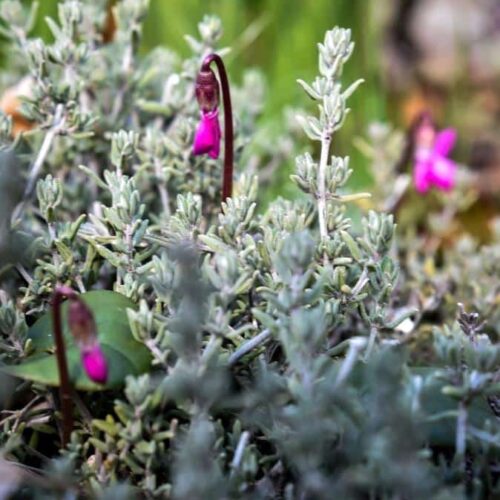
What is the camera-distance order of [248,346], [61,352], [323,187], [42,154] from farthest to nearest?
[42,154] < [323,187] < [248,346] < [61,352]

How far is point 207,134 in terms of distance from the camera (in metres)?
1.56

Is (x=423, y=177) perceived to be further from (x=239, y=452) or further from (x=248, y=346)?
(x=239, y=452)

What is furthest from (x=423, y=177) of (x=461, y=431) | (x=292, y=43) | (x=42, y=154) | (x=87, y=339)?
(x=87, y=339)

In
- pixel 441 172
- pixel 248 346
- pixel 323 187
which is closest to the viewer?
pixel 248 346

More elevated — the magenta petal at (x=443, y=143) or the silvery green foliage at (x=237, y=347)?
the magenta petal at (x=443, y=143)

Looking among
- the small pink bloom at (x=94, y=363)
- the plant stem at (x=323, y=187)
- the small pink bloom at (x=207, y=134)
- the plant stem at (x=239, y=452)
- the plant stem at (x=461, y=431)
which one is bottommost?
the plant stem at (x=239, y=452)

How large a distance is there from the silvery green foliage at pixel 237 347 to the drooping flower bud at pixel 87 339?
50mm

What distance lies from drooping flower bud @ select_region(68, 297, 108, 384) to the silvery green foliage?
0.16ft

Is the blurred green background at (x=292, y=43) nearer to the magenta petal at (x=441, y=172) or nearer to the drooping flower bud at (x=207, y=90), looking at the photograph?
the magenta petal at (x=441, y=172)

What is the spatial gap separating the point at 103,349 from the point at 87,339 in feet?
0.26

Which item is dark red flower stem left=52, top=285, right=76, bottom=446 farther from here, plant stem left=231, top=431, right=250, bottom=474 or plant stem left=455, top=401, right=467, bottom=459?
plant stem left=455, top=401, right=467, bottom=459

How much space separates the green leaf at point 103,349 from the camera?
1.22m

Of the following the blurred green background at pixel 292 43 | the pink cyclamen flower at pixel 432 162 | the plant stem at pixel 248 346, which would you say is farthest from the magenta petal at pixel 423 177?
the plant stem at pixel 248 346

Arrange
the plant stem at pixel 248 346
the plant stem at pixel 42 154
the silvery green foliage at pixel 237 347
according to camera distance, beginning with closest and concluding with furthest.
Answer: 1. the silvery green foliage at pixel 237 347
2. the plant stem at pixel 248 346
3. the plant stem at pixel 42 154
